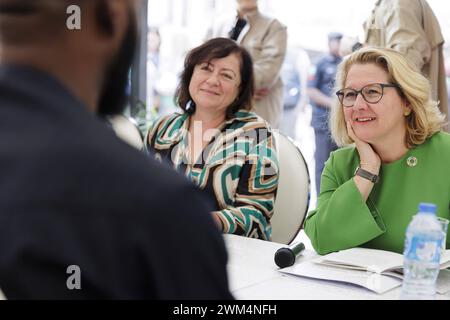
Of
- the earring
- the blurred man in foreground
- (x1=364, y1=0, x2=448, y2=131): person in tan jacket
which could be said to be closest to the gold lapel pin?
the earring

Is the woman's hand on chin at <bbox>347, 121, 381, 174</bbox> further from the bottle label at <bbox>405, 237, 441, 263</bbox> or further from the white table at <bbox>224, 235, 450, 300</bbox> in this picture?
the bottle label at <bbox>405, 237, 441, 263</bbox>

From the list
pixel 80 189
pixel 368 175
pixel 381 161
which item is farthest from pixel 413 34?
pixel 80 189

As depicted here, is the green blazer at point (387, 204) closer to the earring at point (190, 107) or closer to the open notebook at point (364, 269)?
the open notebook at point (364, 269)

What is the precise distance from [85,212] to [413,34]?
2.86 meters

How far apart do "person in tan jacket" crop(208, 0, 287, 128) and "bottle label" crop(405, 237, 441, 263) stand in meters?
2.44

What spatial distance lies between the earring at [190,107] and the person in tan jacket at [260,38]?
1200 mm

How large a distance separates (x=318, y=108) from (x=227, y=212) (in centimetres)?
248

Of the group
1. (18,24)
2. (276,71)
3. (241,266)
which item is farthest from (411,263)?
(276,71)

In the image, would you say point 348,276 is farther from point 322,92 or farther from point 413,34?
point 322,92

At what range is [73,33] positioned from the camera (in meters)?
0.66

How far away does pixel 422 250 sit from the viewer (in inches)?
60.2

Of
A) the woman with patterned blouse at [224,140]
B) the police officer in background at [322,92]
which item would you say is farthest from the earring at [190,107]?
the police officer in background at [322,92]

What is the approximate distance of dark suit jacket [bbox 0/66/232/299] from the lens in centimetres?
62
